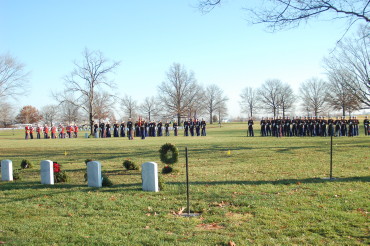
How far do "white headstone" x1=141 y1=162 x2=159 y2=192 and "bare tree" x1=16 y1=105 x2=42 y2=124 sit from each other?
100667 millimetres

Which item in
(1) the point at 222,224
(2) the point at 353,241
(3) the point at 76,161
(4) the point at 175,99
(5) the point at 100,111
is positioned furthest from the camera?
(4) the point at 175,99

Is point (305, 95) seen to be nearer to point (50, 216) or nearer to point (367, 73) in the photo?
point (367, 73)

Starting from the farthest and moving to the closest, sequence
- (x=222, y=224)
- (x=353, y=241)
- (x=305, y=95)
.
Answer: (x=305, y=95), (x=222, y=224), (x=353, y=241)

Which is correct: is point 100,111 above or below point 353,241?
above

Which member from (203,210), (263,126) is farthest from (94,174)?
(263,126)

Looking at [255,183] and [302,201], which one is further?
[255,183]

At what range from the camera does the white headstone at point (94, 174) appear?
9102mm

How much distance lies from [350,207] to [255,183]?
9.40 ft

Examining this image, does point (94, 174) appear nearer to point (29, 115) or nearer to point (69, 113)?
point (69, 113)

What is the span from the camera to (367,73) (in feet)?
109

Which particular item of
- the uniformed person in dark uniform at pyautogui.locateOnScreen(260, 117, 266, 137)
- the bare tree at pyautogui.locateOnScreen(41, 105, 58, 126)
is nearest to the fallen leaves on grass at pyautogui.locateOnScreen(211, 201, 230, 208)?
the uniformed person in dark uniform at pyautogui.locateOnScreen(260, 117, 266, 137)

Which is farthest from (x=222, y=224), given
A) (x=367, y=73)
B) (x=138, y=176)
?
(x=367, y=73)

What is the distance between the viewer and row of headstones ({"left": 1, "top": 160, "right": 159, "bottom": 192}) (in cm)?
834

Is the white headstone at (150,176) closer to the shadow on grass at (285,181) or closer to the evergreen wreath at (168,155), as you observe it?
the shadow on grass at (285,181)
